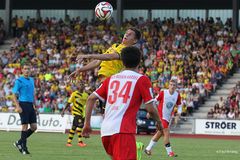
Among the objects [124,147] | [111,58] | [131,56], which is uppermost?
[131,56]

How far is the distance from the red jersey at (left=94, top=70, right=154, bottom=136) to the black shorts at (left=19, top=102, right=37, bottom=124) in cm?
956

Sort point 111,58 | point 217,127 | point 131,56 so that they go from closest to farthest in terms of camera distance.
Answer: point 131,56 < point 111,58 < point 217,127

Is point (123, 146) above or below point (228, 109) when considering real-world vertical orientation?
above

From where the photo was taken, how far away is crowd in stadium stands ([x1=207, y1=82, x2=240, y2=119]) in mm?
34969

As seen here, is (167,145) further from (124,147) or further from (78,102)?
(124,147)

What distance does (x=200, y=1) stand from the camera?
48.7 meters

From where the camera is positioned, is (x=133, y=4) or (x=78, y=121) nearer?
(x=78, y=121)

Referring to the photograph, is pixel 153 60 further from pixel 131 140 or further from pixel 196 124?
pixel 131 140

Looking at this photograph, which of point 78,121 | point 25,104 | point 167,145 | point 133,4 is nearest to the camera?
point 25,104

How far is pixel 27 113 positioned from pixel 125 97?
384 inches

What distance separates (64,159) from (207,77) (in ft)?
72.1

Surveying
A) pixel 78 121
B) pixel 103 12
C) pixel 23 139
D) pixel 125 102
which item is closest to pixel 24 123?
pixel 23 139

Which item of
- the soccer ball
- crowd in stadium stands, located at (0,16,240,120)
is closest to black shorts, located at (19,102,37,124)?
the soccer ball

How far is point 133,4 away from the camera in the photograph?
165ft
